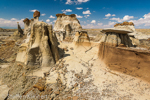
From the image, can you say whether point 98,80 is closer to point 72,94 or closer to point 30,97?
point 72,94

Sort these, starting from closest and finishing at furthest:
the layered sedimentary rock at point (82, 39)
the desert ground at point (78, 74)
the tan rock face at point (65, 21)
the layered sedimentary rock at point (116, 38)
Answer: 1. the desert ground at point (78, 74)
2. the layered sedimentary rock at point (116, 38)
3. the layered sedimentary rock at point (82, 39)
4. the tan rock face at point (65, 21)

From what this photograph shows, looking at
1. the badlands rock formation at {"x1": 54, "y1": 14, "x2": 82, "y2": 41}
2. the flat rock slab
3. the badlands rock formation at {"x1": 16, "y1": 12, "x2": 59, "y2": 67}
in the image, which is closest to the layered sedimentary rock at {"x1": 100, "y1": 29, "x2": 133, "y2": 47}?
the badlands rock formation at {"x1": 16, "y1": 12, "x2": 59, "y2": 67}

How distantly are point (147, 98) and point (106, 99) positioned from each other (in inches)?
66.1

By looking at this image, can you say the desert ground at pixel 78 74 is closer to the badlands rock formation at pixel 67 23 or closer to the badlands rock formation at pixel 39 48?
the badlands rock formation at pixel 39 48

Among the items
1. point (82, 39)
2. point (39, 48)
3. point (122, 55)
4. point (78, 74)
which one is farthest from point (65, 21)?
point (78, 74)

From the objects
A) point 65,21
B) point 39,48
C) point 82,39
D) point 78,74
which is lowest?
point 78,74

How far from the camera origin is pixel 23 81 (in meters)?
4.45

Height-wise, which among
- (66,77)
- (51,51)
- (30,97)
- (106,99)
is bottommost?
(30,97)

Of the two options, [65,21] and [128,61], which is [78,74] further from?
[65,21]

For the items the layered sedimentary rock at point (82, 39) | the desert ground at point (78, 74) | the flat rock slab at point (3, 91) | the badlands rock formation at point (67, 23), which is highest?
the badlands rock formation at point (67, 23)

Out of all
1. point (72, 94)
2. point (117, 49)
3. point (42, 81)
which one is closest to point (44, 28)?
point (42, 81)

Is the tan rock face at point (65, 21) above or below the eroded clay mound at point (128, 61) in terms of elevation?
above

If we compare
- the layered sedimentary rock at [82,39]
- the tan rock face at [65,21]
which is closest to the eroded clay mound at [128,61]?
the layered sedimentary rock at [82,39]

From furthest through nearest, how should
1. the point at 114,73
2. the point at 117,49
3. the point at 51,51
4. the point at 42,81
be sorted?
the point at 51,51 → the point at 117,49 → the point at 114,73 → the point at 42,81
